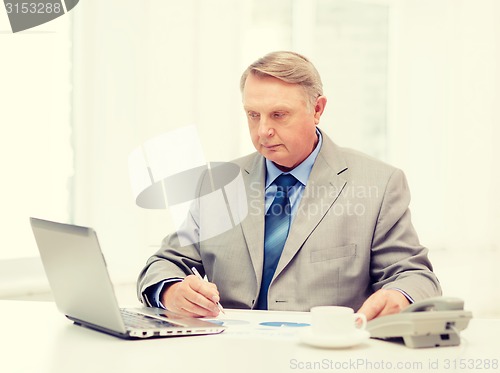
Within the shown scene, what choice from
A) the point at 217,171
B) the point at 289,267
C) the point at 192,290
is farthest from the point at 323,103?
the point at 192,290

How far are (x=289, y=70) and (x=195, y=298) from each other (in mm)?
781

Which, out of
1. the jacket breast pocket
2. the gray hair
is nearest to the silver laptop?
the jacket breast pocket

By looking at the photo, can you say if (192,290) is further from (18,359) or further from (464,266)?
(464,266)

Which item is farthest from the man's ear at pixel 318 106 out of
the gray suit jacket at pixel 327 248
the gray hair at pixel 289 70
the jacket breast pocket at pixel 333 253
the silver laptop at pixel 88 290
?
the silver laptop at pixel 88 290

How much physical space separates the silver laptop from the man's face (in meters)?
0.66

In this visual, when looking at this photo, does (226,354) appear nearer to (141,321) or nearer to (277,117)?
(141,321)

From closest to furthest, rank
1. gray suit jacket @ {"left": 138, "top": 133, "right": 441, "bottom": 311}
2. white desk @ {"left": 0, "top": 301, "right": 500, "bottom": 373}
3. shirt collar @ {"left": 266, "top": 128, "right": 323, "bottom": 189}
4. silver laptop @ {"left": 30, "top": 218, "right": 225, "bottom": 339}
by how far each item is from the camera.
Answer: white desk @ {"left": 0, "top": 301, "right": 500, "bottom": 373} → silver laptop @ {"left": 30, "top": 218, "right": 225, "bottom": 339} → gray suit jacket @ {"left": 138, "top": 133, "right": 441, "bottom": 311} → shirt collar @ {"left": 266, "top": 128, "right": 323, "bottom": 189}

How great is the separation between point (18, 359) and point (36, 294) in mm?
1618

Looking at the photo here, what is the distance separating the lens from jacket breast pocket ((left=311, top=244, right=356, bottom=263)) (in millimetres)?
2027

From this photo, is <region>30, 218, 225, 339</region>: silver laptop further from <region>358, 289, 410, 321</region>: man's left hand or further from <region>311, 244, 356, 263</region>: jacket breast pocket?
<region>311, 244, 356, 263</region>: jacket breast pocket

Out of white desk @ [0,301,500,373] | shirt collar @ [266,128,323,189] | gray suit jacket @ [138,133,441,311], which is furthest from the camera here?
shirt collar @ [266,128,323,189]

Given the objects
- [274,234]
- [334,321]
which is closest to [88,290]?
[334,321]

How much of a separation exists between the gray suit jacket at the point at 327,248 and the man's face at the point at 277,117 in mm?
105

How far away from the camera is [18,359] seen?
1299 mm
